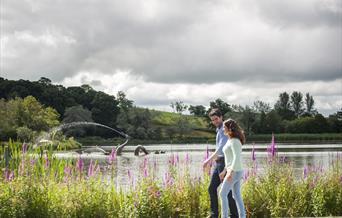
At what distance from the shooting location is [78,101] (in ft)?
385

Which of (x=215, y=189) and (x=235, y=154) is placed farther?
(x=215, y=189)

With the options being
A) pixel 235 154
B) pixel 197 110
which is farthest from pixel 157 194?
pixel 197 110

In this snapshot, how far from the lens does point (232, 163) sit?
327 inches

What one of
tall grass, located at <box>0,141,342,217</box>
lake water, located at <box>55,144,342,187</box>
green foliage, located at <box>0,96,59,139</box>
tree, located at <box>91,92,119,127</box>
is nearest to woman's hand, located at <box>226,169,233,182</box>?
tall grass, located at <box>0,141,342,217</box>

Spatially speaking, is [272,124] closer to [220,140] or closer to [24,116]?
[24,116]

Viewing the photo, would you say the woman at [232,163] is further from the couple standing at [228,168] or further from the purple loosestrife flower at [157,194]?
the purple loosestrife flower at [157,194]

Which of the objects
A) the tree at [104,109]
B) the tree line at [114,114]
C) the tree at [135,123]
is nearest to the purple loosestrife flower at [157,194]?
the tree line at [114,114]

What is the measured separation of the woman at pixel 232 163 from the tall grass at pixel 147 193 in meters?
1.33

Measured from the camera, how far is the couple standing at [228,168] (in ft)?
27.3

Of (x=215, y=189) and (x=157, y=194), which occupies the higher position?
(x=215, y=189)

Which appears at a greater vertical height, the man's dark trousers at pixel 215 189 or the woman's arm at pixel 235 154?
the woman's arm at pixel 235 154

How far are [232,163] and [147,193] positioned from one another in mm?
1988

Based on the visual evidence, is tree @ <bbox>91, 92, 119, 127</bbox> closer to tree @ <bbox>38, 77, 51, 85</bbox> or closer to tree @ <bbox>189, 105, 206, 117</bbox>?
tree @ <bbox>38, 77, 51, 85</bbox>

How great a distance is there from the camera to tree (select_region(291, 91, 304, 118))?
536 ft
